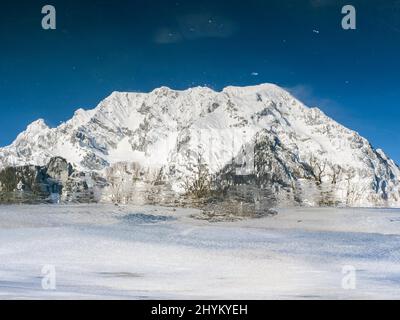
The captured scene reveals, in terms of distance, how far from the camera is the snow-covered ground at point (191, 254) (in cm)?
457

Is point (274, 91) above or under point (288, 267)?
above

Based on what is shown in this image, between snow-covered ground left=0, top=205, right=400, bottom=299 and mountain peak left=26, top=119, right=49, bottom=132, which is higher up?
mountain peak left=26, top=119, right=49, bottom=132

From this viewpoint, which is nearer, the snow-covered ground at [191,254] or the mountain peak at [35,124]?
the snow-covered ground at [191,254]

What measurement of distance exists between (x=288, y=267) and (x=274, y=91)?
2.42 m

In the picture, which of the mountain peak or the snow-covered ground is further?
the mountain peak

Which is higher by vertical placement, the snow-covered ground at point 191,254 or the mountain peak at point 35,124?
the mountain peak at point 35,124

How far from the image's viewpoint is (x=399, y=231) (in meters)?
5.41

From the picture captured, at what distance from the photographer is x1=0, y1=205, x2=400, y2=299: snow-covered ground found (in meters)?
4.57

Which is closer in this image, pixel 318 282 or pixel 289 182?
pixel 318 282

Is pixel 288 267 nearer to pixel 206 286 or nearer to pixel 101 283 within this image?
pixel 206 286

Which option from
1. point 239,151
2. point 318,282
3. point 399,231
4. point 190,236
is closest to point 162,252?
point 190,236
